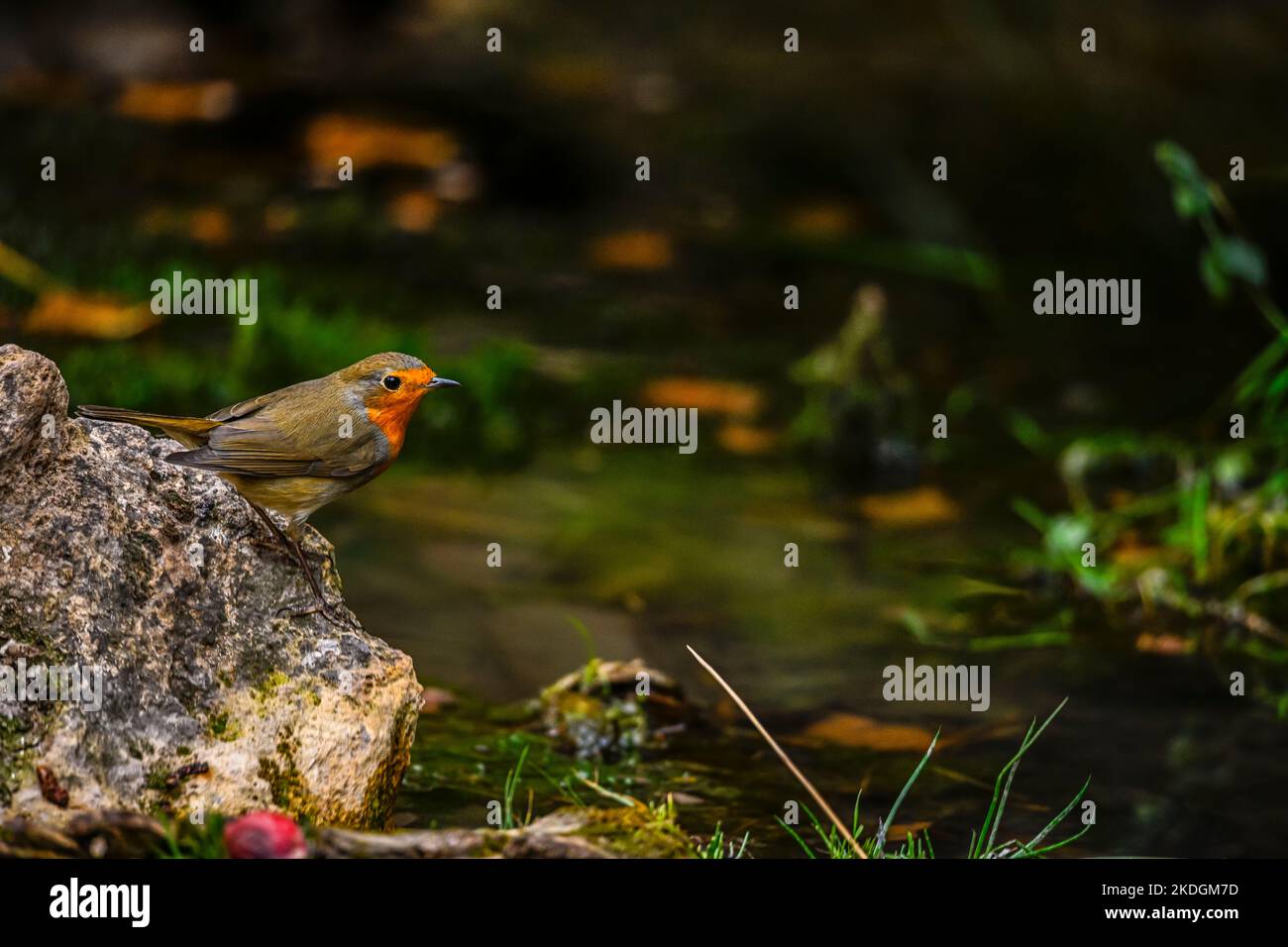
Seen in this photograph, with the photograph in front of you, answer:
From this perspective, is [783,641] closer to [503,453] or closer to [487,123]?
[503,453]

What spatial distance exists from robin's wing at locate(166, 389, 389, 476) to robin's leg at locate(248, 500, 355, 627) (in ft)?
0.59

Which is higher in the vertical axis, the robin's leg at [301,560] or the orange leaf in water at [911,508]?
the orange leaf in water at [911,508]

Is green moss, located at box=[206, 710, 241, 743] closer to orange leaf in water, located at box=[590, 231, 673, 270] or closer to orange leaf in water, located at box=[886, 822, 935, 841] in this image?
orange leaf in water, located at box=[886, 822, 935, 841]

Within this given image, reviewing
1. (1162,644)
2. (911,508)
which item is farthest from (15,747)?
(911,508)

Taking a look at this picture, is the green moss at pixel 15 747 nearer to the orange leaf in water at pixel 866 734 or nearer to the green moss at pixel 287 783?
the green moss at pixel 287 783

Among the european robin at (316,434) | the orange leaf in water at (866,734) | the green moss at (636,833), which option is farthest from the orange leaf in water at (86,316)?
the green moss at (636,833)

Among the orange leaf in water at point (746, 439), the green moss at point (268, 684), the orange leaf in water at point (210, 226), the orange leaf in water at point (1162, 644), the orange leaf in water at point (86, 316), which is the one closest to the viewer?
the green moss at point (268, 684)

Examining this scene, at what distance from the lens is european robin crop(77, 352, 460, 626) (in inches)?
126

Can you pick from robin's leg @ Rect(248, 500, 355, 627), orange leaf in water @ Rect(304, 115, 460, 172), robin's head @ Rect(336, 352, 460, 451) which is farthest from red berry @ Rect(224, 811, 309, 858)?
orange leaf in water @ Rect(304, 115, 460, 172)

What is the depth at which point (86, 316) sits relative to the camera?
641cm

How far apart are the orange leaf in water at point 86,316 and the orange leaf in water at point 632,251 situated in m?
3.02

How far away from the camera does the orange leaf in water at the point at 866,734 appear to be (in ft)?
15.2

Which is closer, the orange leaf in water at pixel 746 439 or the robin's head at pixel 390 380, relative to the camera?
the robin's head at pixel 390 380

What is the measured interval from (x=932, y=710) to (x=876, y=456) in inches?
93.7
